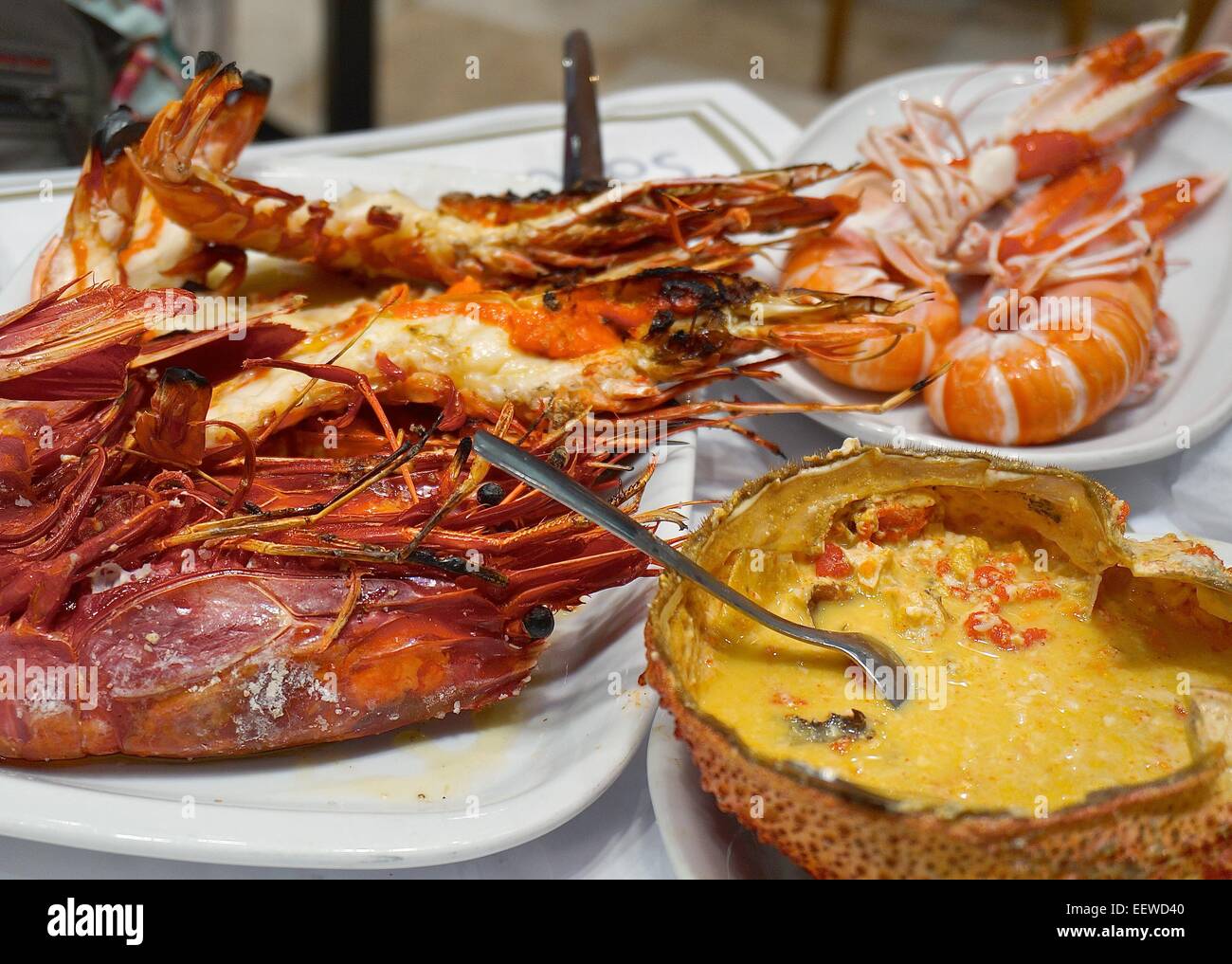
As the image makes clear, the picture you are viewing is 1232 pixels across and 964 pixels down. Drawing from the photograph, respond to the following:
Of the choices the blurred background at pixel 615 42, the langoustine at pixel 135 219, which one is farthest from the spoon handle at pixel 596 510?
the blurred background at pixel 615 42

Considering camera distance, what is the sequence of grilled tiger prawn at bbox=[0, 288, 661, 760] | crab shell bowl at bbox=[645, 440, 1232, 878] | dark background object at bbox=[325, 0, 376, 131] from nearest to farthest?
crab shell bowl at bbox=[645, 440, 1232, 878], grilled tiger prawn at bbox=[0, 288, 661, 760], dark background object at bbox=[325, 0, 376, 131]

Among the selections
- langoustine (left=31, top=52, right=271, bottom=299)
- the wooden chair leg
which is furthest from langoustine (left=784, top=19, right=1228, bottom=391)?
the wooden chair leg

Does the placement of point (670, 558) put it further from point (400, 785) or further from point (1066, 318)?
point (1066, 318)

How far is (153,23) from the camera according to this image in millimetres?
2949

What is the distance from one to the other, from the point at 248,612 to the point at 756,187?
116 centimetres

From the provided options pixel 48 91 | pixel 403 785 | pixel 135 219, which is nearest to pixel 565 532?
pixel 403 785

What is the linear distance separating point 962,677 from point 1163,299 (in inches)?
52.9

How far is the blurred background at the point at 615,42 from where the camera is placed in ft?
12.3

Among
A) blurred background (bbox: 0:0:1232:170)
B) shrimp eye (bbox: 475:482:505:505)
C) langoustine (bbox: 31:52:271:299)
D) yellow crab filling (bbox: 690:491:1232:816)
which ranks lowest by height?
yellow crab filling (bbox: 690:491:1232:816)

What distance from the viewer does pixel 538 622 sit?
4.16 ft

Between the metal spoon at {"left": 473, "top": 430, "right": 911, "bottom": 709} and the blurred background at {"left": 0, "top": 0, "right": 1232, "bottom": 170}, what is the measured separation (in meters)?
2.80

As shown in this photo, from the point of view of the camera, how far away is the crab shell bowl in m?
0.90

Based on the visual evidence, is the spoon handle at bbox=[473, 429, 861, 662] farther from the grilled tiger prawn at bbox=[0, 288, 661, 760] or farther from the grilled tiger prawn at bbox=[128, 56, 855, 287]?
the grilled tiger prawn at bbox=[128, 56, 855, 287]

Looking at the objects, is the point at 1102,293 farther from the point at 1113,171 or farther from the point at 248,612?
the point at 248,612
